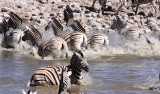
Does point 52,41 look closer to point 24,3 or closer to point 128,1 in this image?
point 24,3

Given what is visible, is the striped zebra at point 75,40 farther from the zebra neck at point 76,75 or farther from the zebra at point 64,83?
the zebra at point 64,83

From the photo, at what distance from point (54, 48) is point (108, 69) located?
1948mm

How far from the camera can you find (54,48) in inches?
552

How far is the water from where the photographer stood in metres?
9.84

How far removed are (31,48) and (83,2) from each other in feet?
41.3

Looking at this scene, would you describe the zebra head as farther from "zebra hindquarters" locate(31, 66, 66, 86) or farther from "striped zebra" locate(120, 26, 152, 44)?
"striped zebra" locate(120, 26, 152, 44)

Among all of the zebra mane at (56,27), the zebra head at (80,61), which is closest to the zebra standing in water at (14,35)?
the zebra mane at (56,27)

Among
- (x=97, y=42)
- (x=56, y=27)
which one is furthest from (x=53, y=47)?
(x=97, y=42)

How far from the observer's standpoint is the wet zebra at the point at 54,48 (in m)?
14.0

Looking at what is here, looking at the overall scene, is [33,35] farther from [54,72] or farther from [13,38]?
[54,72]

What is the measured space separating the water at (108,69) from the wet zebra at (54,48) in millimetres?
206

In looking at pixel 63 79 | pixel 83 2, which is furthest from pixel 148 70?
pixel 83 2

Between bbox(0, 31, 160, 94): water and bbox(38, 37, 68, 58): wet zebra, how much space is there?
206mm

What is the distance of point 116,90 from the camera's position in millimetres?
9812
